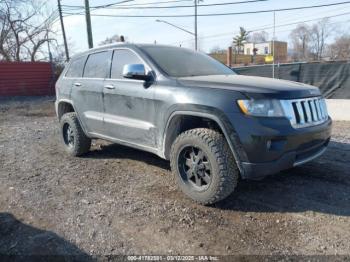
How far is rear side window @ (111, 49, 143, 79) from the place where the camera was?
4586 mm

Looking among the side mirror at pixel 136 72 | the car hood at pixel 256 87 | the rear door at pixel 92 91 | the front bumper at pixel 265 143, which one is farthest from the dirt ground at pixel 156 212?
the side mirror at pixel 136 72

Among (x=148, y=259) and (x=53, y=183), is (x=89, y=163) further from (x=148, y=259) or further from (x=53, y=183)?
(x=148, y=259)

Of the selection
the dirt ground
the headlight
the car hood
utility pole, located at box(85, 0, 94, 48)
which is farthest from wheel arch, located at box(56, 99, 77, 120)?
utility pole, located at box(85, 0, 94, 48)

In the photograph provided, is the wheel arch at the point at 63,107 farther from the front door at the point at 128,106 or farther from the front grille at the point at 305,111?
the front grille at the point at 305,111

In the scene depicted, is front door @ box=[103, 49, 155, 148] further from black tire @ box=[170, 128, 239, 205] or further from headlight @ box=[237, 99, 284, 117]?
headlight @ box=[237, 99, 284, 117]

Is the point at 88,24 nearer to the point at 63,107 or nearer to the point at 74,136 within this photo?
the point at 63,107

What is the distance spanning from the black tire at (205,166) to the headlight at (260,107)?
1.42 ft

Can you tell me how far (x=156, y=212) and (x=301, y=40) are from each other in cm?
7716

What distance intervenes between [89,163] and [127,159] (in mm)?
608

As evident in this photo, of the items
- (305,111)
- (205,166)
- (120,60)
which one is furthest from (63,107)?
(305,111)

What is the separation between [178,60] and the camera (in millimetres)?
4609

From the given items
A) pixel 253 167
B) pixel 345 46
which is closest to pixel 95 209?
pixel 253 167

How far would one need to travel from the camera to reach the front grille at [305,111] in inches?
135

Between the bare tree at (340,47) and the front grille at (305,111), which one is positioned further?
the bare tree at (340,47)
